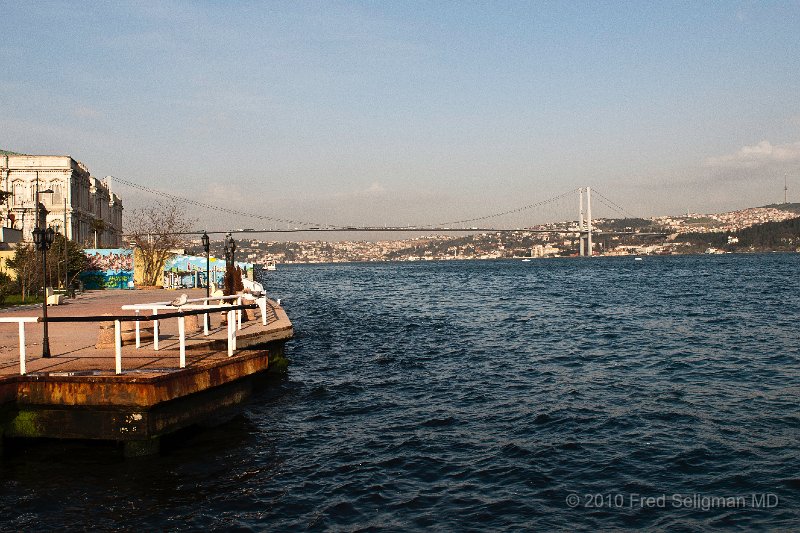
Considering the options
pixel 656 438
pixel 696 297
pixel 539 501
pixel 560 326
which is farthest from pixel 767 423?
pixel 696 297

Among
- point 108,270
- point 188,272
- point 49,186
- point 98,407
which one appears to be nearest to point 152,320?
point 98,407

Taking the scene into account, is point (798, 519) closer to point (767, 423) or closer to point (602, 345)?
point (767, 423)

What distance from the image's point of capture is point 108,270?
2041 inches

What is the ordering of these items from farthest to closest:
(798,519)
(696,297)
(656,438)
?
1. (696,297)
2. (656,438)
3. (798,519)

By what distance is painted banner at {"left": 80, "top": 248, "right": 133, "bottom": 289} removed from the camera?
50.5 metres

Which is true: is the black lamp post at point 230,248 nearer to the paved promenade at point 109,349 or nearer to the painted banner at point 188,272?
the paved promenade at point 109,349

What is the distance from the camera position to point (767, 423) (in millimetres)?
11367

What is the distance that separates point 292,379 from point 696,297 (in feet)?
108

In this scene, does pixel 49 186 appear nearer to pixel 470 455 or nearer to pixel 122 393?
pixel 122 393

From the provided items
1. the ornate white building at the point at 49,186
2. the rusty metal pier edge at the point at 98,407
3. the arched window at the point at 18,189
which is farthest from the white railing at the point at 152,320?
the arched window at the point at 18,189

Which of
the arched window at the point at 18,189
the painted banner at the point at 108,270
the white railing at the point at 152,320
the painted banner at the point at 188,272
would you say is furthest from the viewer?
the arched window at the point at 18,189

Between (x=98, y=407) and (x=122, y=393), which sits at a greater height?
(x=122, y=393)

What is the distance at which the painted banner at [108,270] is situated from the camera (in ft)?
166

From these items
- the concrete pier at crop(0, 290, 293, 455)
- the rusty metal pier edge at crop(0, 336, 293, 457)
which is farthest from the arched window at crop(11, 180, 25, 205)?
the rusty metal pier edge at crop(0, 336, 293, 457)
